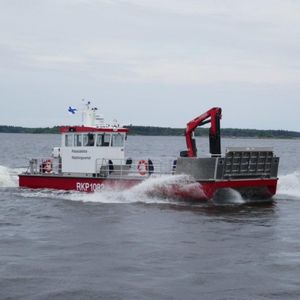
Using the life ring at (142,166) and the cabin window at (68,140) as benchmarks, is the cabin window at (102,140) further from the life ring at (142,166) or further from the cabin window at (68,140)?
the life ring at (142,166)

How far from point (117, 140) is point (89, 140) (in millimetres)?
1158

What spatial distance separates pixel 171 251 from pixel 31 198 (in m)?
12.0

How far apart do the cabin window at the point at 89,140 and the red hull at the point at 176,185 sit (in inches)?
60.1

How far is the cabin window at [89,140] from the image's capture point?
27.7 metres

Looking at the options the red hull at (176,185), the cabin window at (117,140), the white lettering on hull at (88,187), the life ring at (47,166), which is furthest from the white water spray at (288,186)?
the life ring at (47,166)

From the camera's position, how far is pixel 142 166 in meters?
26.6

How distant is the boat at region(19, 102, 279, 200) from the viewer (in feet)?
78.5

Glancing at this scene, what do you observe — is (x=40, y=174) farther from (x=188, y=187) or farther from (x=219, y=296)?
(x=219, y=296)

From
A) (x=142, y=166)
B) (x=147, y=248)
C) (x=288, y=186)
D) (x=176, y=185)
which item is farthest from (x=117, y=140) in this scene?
(x=147, y=248)

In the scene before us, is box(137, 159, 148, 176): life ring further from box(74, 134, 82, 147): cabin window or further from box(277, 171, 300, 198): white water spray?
box(277, 171, 300, 198): white water spray

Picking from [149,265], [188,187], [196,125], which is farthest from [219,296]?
[196,125]

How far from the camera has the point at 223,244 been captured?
16.5 m

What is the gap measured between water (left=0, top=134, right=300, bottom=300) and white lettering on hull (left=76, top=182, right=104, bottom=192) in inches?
33.8

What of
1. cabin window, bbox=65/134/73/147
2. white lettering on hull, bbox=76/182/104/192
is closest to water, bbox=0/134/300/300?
white lettering on hull, bbox=76/182/104/192
